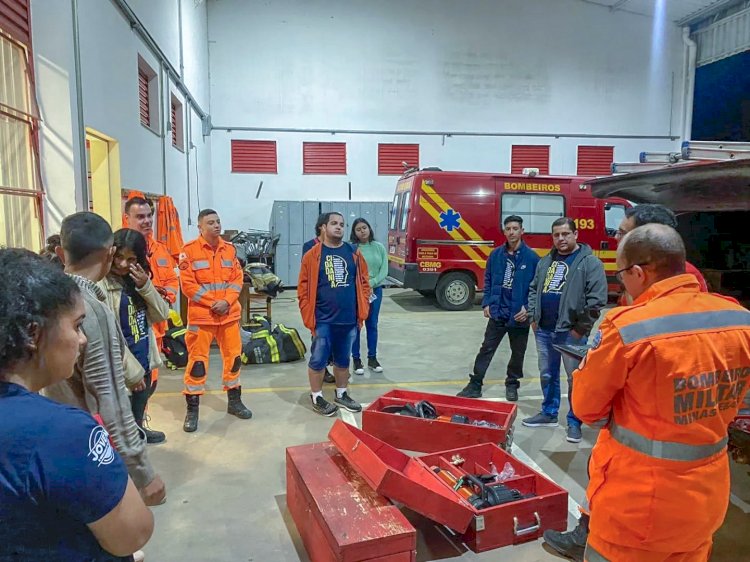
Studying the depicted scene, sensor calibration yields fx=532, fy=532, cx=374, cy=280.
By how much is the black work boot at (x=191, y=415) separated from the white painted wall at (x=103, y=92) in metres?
1.65

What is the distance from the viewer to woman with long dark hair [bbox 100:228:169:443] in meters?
2.94

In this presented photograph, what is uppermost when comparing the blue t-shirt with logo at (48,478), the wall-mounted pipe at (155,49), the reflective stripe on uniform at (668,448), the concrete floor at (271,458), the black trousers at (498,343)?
the wall-mounted pipe at (155,49)

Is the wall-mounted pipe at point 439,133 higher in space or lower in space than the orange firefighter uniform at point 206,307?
higher

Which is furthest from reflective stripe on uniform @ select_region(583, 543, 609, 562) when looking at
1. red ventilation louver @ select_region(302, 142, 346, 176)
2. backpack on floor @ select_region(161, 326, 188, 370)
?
red ventilation louver @ select_region(302, 142, 346, 176)

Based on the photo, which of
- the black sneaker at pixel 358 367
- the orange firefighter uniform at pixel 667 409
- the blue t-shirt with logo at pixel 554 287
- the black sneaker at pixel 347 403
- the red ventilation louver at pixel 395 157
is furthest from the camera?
the red ventilation louver at pixel 395 157

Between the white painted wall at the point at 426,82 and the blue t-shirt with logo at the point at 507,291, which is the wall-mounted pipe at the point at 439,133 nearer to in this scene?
the white painted wall at the point at 426,82

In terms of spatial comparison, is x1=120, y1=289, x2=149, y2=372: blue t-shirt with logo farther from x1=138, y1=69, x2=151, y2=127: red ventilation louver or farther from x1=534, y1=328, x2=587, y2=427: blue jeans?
x1=138, y1=69, x2=151, y2=127: red ventilation louver

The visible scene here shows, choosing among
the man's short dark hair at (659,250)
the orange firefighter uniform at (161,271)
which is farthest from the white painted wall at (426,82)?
the man's short dark hair at (659,250)

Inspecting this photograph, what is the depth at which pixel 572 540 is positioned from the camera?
99.6 inches

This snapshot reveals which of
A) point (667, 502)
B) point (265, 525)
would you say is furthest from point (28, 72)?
point (667, 502)

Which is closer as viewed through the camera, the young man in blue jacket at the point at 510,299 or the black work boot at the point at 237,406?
the black work boot at the point at 237,406

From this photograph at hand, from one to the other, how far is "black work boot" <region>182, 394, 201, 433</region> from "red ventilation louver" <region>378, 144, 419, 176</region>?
9626 millimetres

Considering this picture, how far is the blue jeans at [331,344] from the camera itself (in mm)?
4289

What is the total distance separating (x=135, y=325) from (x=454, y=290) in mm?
6785
